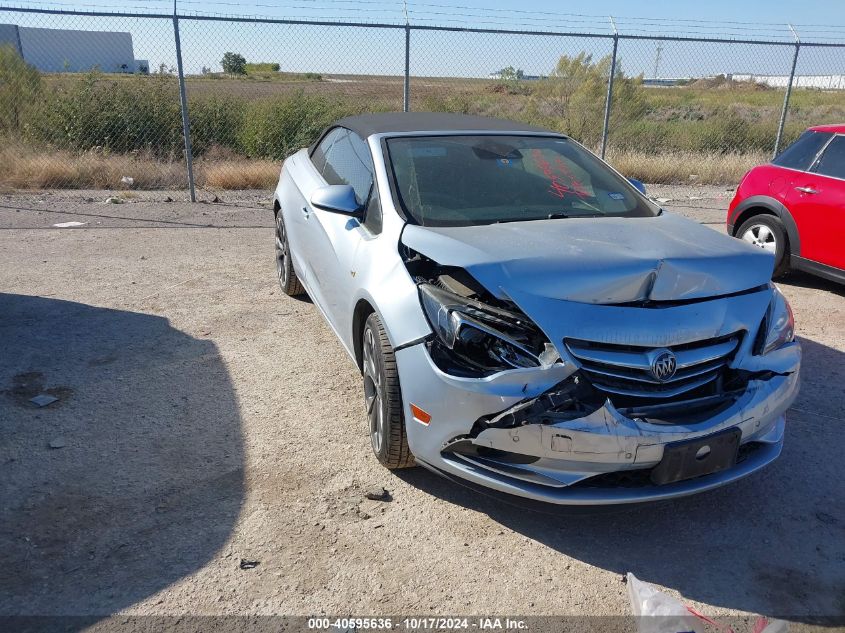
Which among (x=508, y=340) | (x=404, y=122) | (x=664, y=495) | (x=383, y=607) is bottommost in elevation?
(x=383, y=607)

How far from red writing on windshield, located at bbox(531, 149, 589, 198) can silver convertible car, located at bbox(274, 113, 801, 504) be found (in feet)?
1.36

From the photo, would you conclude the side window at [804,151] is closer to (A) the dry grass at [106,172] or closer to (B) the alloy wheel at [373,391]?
(B) the alloy wheel at [373,391]

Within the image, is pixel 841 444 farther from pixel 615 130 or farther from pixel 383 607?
pixel 615 130

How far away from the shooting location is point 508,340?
111 inches

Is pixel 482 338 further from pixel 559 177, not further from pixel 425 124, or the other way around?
pixel 425 124

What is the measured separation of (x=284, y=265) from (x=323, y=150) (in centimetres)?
106

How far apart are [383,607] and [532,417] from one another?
89 centimetres

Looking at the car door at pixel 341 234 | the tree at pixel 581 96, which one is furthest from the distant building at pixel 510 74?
the car door at pixel 341 234

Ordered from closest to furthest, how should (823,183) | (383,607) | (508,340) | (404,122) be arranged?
(383,607)
(508,340)
(404,122)
(823,183)

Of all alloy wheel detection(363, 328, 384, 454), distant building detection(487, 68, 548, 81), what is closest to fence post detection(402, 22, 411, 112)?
distant building detection(487, 68, 548, 81)

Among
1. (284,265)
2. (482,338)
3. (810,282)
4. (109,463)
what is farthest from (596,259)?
(810,282)

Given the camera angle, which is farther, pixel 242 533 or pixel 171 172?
pixel 171 172

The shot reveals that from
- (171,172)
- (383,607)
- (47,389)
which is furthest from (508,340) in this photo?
(171,172)

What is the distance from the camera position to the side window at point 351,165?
4121 mm
